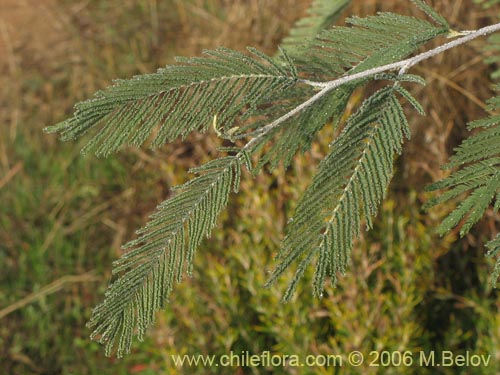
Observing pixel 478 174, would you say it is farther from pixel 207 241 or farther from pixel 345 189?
pixel 207 241

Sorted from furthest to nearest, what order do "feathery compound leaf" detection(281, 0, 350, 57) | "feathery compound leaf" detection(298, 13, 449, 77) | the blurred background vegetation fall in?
the blurred background vegetation < "feathery compound leaf" detection(281, 0, 350, 57) < "feathery compound leaf" detection(298, 13, 449, 77)

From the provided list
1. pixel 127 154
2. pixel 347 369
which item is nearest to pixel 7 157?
pixel 127 154

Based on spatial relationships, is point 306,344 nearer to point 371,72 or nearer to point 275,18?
point 371,72

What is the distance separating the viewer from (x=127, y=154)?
13.2 feet

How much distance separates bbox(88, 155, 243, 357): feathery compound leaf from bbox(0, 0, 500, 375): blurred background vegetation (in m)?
1.36

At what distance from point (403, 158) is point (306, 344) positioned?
3.61 ft

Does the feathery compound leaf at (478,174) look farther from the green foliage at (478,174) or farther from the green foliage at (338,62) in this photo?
the green foliage at (338,62)

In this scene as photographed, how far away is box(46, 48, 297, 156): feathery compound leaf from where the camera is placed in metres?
1.22

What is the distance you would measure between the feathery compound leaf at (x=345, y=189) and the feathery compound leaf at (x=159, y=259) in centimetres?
14

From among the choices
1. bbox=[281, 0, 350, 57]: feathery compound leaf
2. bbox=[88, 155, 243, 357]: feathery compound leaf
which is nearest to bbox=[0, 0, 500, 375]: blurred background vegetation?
bbox=[281, 0, 350, 57]: feathery compound leaf

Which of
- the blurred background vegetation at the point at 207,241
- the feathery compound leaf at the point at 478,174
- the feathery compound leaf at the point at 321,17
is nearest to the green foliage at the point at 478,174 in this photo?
the feathery compound leaf at the point at 478,174

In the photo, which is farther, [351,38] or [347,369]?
[347,369]

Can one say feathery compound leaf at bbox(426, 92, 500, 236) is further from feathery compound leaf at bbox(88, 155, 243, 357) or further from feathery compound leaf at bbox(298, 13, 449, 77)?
feathery compound leaf at bbox(88, 155, 243, 357)

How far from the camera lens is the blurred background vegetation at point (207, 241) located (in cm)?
274
